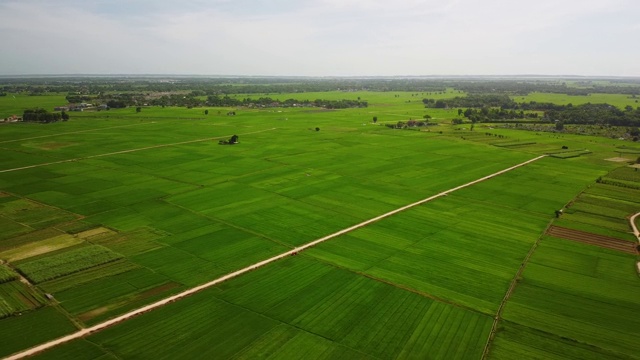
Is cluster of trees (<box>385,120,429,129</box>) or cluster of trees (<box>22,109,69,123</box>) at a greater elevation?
cluster of trees (<box>22,109,69,123</box>)

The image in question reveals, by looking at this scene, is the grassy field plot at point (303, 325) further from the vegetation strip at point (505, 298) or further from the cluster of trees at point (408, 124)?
the cluster of trees at point (408, 124)

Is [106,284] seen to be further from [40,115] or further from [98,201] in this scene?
[40,115]

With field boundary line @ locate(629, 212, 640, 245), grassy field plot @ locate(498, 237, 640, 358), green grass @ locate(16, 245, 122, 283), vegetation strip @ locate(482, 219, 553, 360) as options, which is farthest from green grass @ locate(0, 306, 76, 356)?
field boundary line @ locate(629, 212, 640, 245)

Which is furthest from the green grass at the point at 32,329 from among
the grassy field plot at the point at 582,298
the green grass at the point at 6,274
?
the grassy field plot at the point at 582,298

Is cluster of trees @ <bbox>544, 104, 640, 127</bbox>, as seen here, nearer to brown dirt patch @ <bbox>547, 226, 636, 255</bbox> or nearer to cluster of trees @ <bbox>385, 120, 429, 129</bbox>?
cluster of trees @ <bbox>385, 120, 429, 129</bbox>

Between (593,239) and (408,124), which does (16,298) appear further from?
(408,124)

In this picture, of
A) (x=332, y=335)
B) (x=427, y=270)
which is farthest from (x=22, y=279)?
(x=427, y=270)
